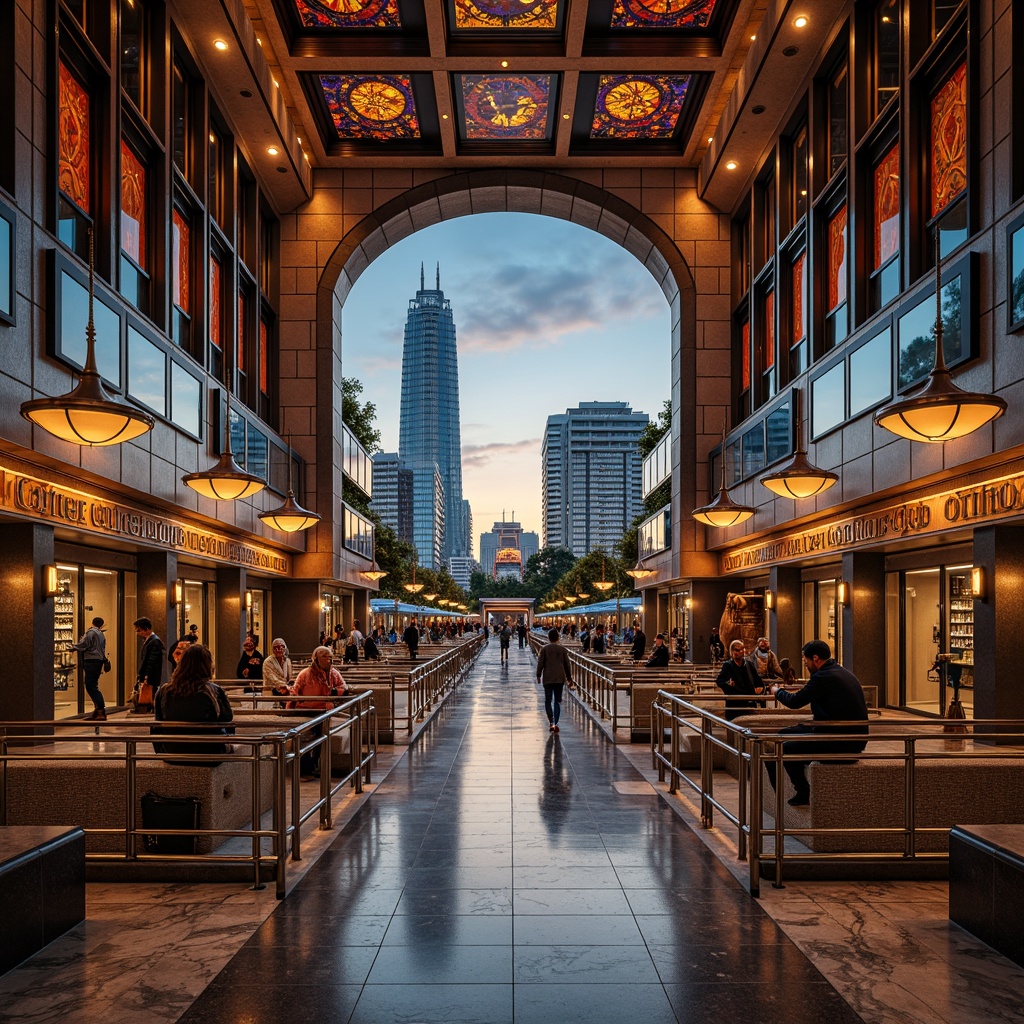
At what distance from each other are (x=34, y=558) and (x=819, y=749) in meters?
9.26

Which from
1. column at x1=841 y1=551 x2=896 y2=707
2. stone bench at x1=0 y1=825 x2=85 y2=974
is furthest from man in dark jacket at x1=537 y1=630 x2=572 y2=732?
stone bench at x1=0 y1=825 x2=85 y2=974

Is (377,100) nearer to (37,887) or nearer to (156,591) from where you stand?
(156,591)

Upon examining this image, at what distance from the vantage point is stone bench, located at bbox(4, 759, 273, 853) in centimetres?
690

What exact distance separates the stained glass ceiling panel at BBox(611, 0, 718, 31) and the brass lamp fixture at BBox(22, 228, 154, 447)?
1531cm

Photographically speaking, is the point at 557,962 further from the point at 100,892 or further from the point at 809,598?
the point at 809,598

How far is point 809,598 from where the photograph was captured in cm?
2205

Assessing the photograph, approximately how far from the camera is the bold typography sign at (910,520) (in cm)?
1183

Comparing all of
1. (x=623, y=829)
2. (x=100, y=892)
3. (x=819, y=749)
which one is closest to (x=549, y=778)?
(x=623, y=829)

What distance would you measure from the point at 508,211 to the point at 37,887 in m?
25.5

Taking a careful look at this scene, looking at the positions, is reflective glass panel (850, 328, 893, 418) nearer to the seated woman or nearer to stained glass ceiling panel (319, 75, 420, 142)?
the seated woman

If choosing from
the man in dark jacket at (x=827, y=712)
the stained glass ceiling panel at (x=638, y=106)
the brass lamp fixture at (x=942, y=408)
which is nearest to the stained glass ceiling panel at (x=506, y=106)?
the stained glass ceiling panel at (x=638, y=106)

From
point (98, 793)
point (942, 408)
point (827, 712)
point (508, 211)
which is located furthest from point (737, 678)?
point (508, 211)

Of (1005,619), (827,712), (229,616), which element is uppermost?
(1005,619)

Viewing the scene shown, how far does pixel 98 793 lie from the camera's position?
22.9 ft
